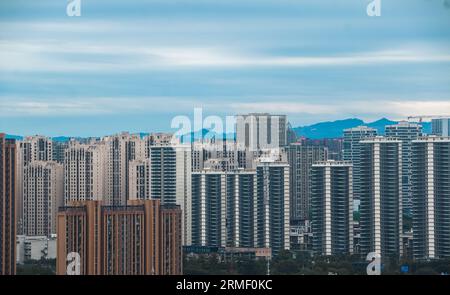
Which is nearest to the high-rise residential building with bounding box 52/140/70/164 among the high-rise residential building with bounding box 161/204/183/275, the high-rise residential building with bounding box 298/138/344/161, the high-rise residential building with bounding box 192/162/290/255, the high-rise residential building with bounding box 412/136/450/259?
the high-rise residential building with bounding box 161/204/183/275

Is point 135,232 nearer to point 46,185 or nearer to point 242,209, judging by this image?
point 46,185

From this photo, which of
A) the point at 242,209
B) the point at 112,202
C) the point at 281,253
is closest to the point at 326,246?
the point at 281,253

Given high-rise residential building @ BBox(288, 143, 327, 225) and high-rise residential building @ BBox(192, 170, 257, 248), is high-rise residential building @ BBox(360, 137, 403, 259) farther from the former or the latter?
high-rise residential building @ BBox(192, 170, 257, 248)

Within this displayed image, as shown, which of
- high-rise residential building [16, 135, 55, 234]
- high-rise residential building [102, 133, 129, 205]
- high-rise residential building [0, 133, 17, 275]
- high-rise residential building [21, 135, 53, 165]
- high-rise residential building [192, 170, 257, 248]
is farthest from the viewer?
high-rise residential building [192, 170, 257, 248]

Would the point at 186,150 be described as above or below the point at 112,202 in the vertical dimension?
above

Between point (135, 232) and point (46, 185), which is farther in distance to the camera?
point (46, 185)

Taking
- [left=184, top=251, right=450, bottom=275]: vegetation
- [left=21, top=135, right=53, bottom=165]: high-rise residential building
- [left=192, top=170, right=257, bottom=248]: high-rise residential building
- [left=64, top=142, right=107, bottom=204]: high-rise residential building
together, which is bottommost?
[left=184, top=251, right=450, bottom=275]: vegetation

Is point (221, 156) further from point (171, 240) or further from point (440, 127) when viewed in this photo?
point (440, 127)
